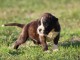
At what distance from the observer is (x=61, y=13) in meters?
15.2

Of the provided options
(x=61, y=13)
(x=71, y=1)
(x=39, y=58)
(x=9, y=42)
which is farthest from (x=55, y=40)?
(x=71, y=1)

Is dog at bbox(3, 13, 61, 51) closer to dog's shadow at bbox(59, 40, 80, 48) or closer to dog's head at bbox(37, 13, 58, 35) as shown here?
dog's head at bbox(37, 13, 58, 35)

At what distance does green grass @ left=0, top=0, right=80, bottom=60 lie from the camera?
8328 millimetres

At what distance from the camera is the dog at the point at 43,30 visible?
838 cm

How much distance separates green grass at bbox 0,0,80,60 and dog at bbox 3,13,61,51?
0.64 ft

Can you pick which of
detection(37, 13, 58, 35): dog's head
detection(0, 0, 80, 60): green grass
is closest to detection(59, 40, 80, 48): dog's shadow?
detection(0, 0, 80, 60): green grass

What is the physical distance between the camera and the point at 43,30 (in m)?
8.33

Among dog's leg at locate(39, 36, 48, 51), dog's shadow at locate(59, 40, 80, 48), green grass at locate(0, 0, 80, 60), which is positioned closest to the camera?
green grass at locate(0, 0, 80, 60)

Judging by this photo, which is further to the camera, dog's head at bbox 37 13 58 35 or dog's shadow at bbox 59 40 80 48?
dog's shadow at bbox 59 40 80 48

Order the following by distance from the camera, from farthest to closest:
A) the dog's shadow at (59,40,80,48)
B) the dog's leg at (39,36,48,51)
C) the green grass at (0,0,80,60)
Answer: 1. the dog's shadow at (59,40,80,48)
2. the dog's leg at (39,36,48,51)
3. the green grass at (0,0,80,60)

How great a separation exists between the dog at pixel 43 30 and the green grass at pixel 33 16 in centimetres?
20

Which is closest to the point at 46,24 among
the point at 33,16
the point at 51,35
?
the point at 51,35

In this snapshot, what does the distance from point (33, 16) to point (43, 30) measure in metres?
6.99

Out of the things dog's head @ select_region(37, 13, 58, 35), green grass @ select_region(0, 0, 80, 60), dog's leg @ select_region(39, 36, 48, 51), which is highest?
dog's head @ select_region(37, 13, 58, 35)
